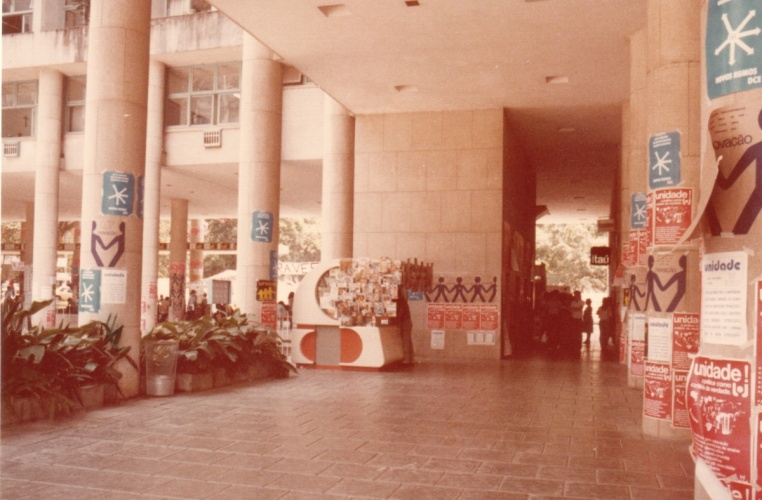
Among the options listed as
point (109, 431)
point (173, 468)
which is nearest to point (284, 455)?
point (173, 468)

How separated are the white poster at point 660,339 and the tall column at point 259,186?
361 inches

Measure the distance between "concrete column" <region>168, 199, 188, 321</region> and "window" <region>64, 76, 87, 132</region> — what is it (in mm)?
5393

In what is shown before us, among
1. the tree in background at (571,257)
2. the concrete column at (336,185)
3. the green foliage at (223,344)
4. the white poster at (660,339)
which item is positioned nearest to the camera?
the white poster at (660,339)

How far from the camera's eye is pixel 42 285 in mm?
21281

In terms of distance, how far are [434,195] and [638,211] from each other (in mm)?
5855

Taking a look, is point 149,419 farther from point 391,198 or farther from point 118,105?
point 391,198

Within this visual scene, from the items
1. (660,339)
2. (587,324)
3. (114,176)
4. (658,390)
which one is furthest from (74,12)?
(658,390)

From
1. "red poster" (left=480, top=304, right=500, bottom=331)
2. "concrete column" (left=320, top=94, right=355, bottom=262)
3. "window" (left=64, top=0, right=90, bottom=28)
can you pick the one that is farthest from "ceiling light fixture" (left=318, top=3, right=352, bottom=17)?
"window" (left=64, top=0, right=90, bottom=28)

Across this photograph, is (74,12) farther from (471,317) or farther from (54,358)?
(54,358)

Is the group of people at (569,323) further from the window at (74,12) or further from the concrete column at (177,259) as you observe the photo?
the window at (74,12)

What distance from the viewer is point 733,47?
91.7 inches

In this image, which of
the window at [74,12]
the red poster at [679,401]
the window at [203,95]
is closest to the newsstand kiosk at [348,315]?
the red poster at [679,401]

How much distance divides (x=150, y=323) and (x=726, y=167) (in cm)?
2126

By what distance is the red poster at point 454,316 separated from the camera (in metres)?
15.6
